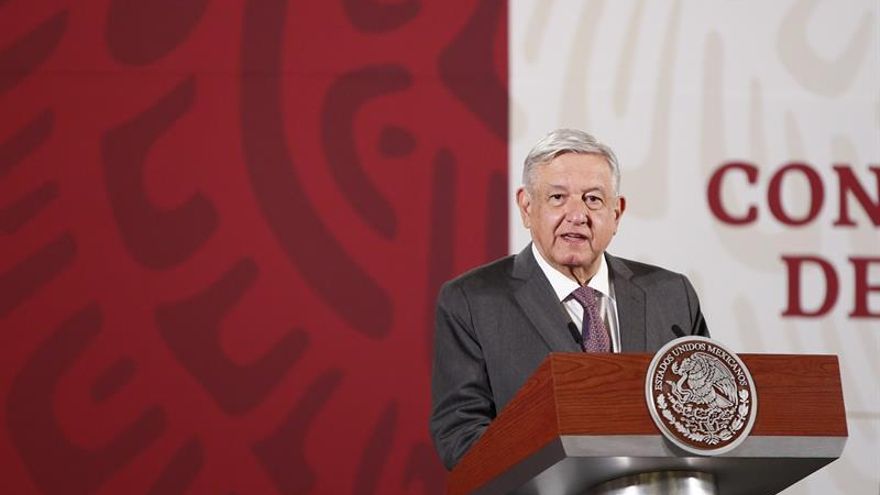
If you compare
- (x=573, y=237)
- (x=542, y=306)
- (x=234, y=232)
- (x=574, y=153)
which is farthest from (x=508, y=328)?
(x=234, y=232)

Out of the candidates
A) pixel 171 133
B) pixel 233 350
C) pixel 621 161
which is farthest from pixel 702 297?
pixel 171 133

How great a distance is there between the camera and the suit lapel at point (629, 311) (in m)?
2.04

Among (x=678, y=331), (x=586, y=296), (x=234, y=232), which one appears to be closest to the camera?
(x=678, y=331)

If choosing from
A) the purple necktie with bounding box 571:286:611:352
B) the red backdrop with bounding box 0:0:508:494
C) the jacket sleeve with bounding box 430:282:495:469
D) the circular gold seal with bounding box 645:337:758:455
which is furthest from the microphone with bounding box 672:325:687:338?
the red backdrop with bounding box 0:0:508:494

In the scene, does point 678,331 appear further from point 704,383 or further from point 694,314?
point 704,383

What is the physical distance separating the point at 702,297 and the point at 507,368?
4.56 feet

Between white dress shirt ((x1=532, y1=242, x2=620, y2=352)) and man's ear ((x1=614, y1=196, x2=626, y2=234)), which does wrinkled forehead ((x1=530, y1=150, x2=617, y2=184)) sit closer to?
man's ear ((x1=614, y1=196, x2=626, y2=234))

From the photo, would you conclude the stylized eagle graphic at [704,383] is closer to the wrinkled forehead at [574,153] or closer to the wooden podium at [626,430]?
the wooden podium at [626,430]

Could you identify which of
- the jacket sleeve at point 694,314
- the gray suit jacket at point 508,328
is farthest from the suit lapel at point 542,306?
the jacket sleeve at point 694,314

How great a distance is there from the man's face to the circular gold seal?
622 mm

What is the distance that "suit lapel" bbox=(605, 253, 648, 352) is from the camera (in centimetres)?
204

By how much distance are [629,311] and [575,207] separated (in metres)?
0.19

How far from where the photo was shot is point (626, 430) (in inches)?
56.3

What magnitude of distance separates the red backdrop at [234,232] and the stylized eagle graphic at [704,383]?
1.77m
